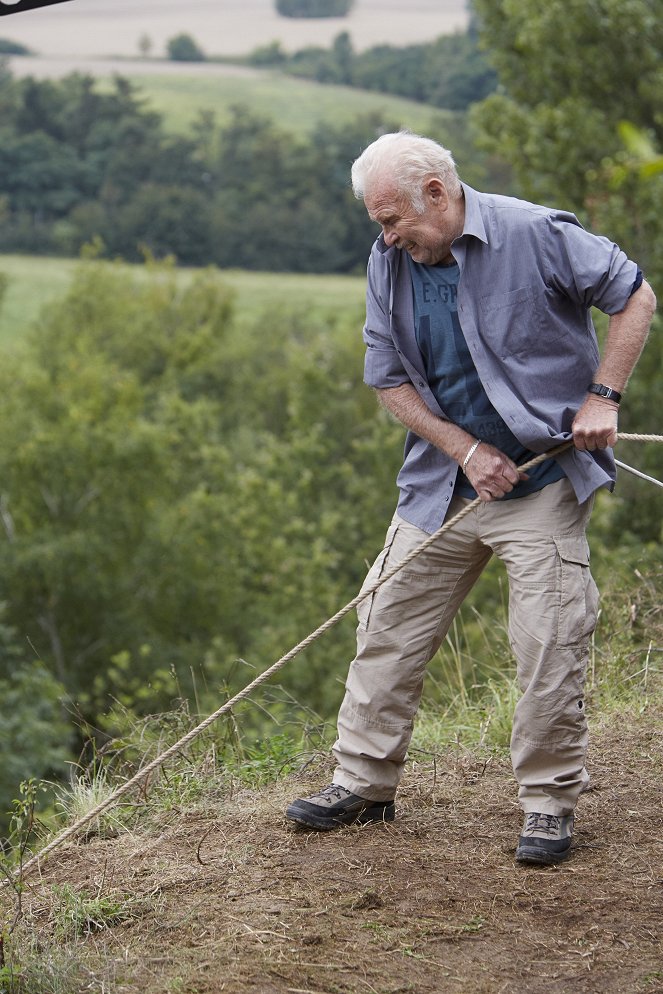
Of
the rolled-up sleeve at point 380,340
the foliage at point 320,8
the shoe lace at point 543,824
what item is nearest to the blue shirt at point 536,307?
the rolled-up sleeve at point 380,340

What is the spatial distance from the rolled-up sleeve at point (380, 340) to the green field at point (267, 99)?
8035 cm

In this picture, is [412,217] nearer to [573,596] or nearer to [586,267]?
[586,267]

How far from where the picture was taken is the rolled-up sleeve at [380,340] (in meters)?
3.59

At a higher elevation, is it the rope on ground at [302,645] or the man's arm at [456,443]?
the man's arm at [456,443]

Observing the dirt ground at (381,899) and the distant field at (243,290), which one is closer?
the dirt ground at (381,899)

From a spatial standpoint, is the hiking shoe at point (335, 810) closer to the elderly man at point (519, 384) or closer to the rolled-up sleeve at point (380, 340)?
the elderly man at point (519, 384)

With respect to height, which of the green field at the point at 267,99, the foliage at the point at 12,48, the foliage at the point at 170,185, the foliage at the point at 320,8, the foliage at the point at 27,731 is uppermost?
the foliage at the point at 320,8

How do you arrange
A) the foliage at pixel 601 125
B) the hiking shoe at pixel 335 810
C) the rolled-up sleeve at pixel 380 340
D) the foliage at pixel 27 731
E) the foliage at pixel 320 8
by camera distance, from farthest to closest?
the foliage at pixel 320 8 → the foliage at pixel 27 731 → the foliage at pixel 601 125 → the hiking shoe at pixel 335 810 → the rolled-up sleeve at pixel 380 340

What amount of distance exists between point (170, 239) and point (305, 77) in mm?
31759

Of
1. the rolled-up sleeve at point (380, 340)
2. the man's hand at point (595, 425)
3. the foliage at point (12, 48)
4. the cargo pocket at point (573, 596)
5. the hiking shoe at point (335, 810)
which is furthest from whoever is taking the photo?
the foliage at point (12, 48)

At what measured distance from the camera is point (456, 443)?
3.53 meters

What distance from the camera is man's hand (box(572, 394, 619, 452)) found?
3.32 m

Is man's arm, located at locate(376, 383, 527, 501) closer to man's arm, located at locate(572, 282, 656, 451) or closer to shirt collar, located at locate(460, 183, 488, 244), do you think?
man's arm, located at locate(572, 282, 656, 451)

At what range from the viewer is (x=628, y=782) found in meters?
4.09
